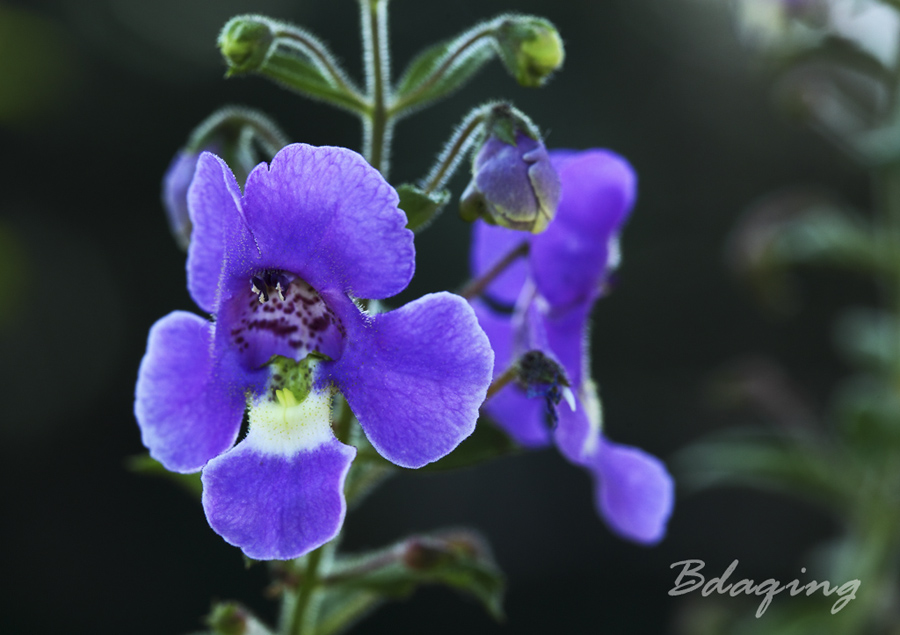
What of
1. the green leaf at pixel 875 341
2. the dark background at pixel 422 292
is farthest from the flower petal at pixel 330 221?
the dark background at pixel 422 292

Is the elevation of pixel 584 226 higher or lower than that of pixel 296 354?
Answer: higher

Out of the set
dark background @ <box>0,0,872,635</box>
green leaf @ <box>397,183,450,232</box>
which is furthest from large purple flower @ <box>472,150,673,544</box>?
dark background @ <box>0,0,872,635</box>

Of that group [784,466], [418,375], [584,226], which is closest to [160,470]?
[418,375]

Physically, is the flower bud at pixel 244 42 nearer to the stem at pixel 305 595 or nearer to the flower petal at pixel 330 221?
the flower petal at pixel 330 221

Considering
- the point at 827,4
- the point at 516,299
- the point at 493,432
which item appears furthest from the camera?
the point at 827,4

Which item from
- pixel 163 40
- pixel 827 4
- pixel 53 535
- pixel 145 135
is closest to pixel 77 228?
pixel 145 135

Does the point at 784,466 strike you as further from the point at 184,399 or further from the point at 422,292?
the point at 422,292

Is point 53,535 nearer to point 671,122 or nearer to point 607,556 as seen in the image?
point 607,556
